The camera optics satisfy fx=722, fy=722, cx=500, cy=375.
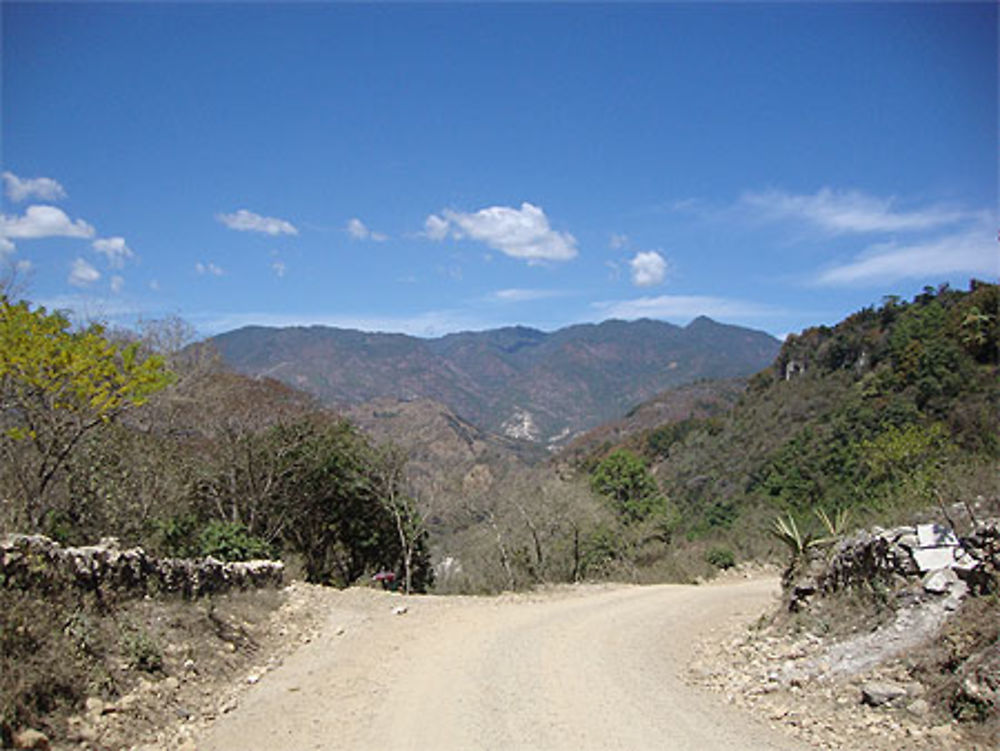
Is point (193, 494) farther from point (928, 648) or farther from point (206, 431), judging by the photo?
point (928, 648)

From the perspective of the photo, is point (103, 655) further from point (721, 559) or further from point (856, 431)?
point (856, 431)

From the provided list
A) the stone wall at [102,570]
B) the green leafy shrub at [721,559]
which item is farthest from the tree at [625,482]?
the stone wall at [102,570]

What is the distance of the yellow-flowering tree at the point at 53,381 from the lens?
10.0 metres

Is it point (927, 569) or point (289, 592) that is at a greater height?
Result: point (927, 569)

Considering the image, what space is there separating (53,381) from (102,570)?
145 inches

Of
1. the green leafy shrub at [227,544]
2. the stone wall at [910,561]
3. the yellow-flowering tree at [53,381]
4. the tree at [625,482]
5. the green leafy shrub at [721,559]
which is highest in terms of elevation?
the yellow-flowering tree at [53,381]

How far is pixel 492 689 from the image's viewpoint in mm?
8539

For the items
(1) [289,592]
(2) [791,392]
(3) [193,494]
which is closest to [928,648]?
(1) [289,592]

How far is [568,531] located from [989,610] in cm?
2080

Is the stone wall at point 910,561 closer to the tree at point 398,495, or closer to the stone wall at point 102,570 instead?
the stone wall at point 102,570

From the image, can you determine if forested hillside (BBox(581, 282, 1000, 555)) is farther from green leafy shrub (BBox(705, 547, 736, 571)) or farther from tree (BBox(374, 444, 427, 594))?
tree (BBox(374, 444, 427, 594))

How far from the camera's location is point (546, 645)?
11094 millimetres

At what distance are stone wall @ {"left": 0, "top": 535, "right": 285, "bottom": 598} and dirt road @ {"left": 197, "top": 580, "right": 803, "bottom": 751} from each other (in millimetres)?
1920

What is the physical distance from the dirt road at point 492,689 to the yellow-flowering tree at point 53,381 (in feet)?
15.5
